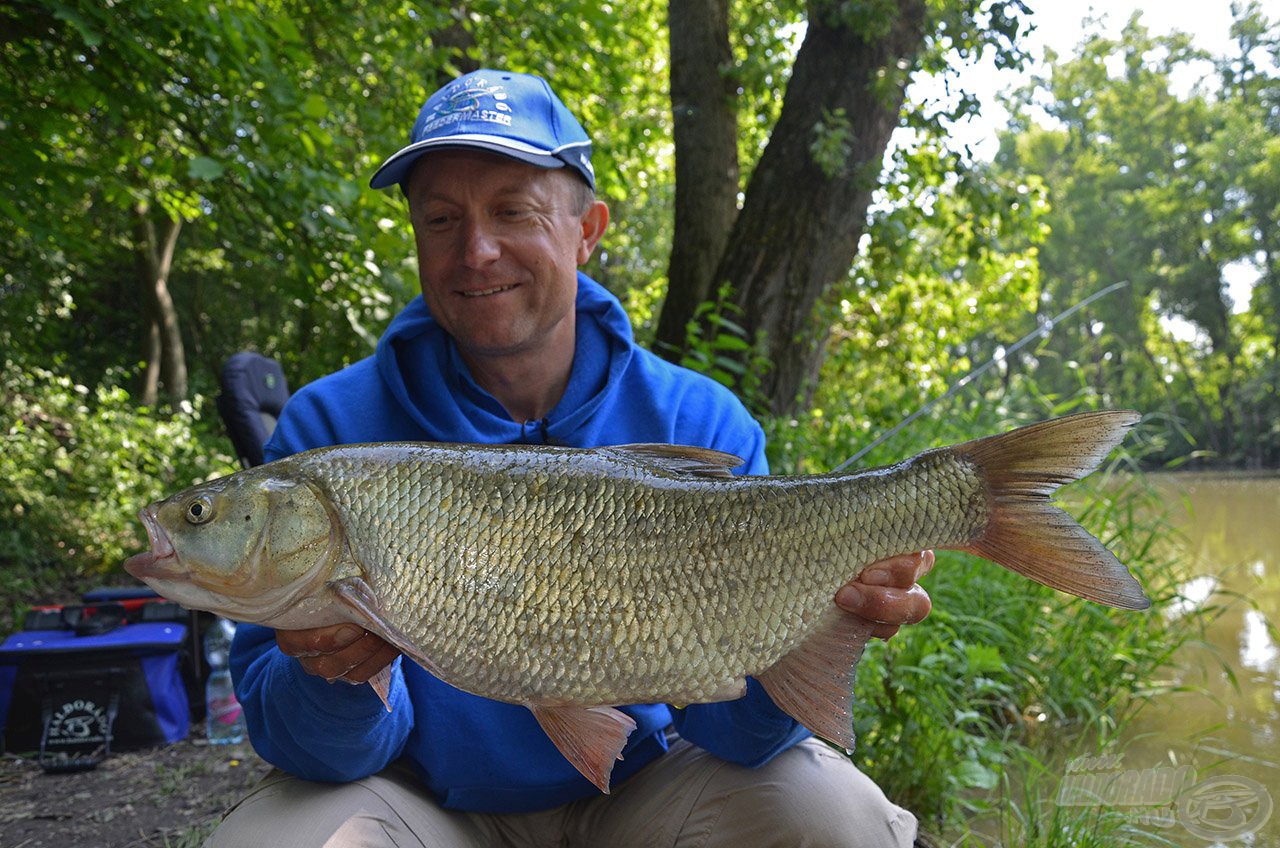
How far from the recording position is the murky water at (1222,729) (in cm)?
323

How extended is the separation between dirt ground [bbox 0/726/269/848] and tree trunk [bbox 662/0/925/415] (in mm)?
2850

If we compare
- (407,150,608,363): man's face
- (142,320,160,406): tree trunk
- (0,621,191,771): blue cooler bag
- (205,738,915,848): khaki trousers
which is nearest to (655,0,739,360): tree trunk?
(0,621,191,771): blue cooler bag

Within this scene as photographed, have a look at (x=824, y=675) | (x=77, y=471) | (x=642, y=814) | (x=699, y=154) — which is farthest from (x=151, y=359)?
(x=824, y=675)

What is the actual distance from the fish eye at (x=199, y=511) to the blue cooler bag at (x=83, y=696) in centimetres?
271

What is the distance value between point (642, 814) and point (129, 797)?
7.19ft

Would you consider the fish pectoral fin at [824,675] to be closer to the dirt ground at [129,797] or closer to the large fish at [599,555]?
the large fish at [599,555]

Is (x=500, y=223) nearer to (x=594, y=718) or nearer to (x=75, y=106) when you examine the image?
(x=594, y=718)

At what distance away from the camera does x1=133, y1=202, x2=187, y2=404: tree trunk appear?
1327 cm

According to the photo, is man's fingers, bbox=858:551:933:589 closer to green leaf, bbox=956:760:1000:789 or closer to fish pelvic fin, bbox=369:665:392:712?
fish pelvic fin, bbox=369:665:392:712

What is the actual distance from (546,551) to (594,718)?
0.99 feet

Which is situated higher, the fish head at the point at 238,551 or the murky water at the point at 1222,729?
the fish head at the point at 238,551

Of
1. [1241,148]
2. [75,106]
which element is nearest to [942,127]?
[75,106]

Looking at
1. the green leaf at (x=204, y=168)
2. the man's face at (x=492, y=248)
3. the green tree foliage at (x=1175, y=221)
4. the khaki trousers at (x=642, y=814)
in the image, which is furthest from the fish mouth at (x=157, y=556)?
the green tree foliage at (x=1175, y=221)

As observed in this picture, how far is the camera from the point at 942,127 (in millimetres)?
5309
